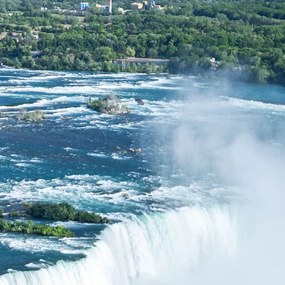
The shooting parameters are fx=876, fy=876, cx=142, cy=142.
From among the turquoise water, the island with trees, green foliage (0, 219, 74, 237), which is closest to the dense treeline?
the turquoise water

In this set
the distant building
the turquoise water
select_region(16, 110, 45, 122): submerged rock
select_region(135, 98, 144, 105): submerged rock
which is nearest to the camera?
the turquoise water

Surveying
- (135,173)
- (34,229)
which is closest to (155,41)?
(135,173)

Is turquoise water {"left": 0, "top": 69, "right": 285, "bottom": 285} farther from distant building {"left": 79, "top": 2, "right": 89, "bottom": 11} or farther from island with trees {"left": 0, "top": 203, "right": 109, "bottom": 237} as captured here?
distant building {"left": 79, "top": 2, "right": 89, "bottom": 11}

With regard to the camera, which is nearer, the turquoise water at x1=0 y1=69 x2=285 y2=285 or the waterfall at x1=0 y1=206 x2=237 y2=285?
the waterfall at x1=0 y1=206 x2=237 y2=285

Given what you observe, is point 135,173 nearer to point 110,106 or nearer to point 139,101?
point 110,106

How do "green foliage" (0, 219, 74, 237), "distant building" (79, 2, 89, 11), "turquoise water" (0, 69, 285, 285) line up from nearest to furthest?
"turquoise water" (0, 69, 285, 285)
"green foliage" (0, 219, 74, 237)
"distant building" (79, 2, 89, 11)

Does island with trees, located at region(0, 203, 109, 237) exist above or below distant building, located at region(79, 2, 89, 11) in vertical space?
above
